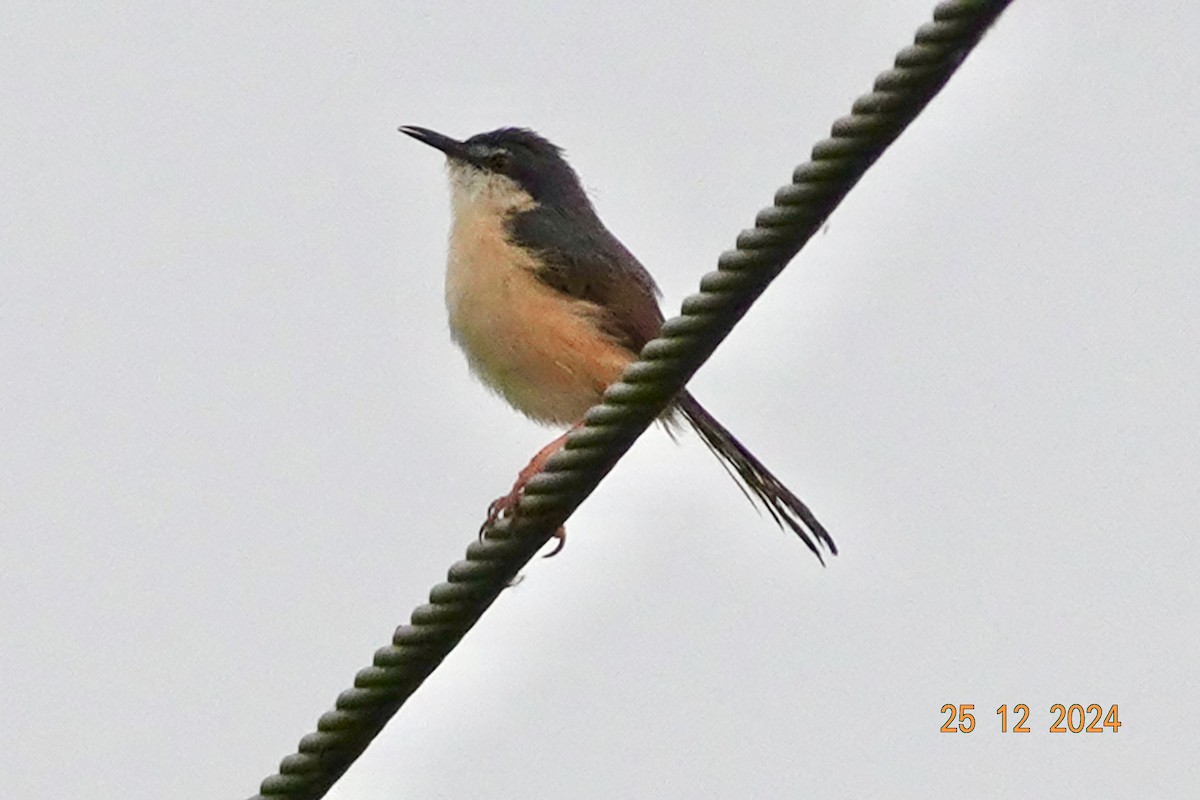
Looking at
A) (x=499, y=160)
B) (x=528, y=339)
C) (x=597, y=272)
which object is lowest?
(x=528, y=339)

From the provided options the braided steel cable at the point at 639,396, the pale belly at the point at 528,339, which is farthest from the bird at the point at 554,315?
the braided steel cable at the point at 639,396

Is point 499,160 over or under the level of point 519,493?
over

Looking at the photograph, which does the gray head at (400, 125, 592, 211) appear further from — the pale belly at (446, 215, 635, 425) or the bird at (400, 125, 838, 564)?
the pale belly at (446, 215, 635, 425)

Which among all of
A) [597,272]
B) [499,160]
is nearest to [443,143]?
[499,160]

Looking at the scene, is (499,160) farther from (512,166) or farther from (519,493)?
(519,493)

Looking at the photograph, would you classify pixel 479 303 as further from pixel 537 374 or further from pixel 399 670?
pixel 399 670

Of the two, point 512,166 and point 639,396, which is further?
point 512,166

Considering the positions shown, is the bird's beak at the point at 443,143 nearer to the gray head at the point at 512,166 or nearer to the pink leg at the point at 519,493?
the gray head at the point at 512,166
